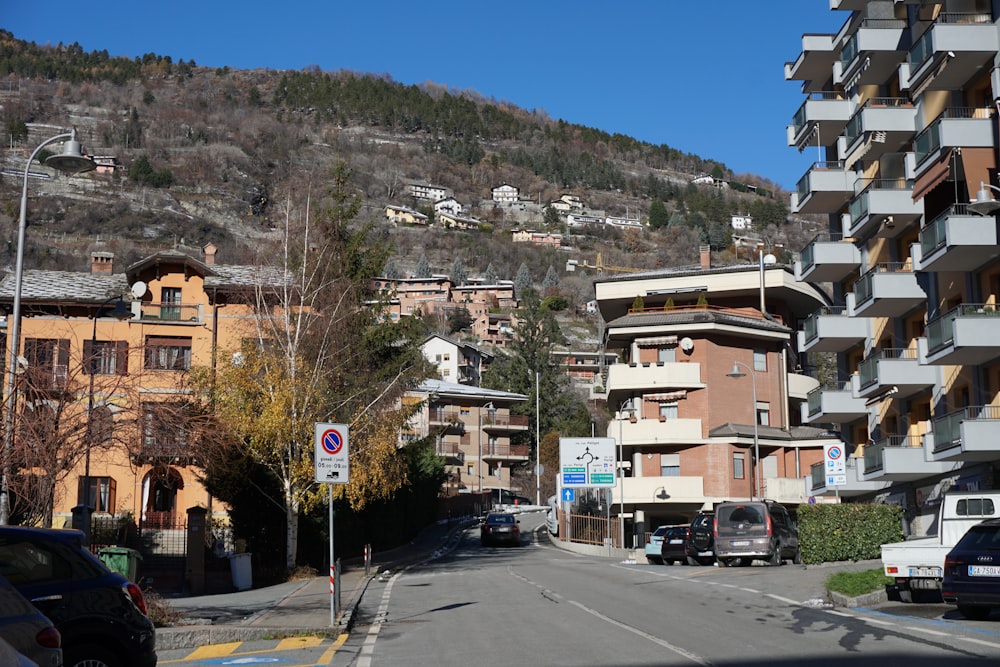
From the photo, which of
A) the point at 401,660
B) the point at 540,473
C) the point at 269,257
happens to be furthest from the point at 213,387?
the point at 540,473

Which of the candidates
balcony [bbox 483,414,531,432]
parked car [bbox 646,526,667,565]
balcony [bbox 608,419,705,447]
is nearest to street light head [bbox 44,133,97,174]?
parked car [bbox 646,526,667,565]

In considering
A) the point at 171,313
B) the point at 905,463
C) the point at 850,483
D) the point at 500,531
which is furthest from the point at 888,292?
the point at 171,313

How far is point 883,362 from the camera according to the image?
3791cm

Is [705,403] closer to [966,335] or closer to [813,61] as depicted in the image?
[813,61]

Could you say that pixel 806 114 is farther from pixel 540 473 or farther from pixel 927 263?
pixel 540 473

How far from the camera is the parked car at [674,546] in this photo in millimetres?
36969

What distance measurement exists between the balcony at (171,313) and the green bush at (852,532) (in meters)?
31.4

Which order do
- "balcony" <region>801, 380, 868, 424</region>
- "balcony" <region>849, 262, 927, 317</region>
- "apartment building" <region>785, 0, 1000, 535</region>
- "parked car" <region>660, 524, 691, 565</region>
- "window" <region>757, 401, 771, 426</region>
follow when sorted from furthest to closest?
1. "window" <region>757, 401, 771, 426</region>
2. "balcony" <region>801, 380, 868, 424</region>
3. "balcony" <region>849, 262, 927, 317</region>
4. "parked car" <region>660, 524, 691, 565</region>
5. "apartment building" <region>785, 0, 1000, 535</region>

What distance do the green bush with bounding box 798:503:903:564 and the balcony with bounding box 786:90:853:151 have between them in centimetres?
2020

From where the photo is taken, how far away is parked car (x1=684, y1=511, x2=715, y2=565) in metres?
33.7

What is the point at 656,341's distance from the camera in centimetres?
6181

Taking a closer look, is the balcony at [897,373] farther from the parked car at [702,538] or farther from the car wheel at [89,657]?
the car wheel at [89,657]

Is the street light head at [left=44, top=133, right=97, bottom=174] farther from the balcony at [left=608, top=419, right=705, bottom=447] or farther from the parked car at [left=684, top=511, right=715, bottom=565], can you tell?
the balcony at [left=608, top=419, right=705, bottom=447]

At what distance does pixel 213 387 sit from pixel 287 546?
507 centimetres
